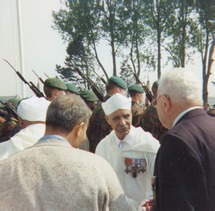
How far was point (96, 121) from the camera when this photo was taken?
5.48m

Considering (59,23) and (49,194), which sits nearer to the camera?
(49,194)

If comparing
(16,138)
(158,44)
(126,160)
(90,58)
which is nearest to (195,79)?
(126,160)

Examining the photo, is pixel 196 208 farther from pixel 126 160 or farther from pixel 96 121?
pixel 96 121

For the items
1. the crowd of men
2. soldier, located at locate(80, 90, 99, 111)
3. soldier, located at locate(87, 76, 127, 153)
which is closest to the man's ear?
the crowd of men

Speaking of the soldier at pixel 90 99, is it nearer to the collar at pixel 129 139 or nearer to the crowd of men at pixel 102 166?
the collar at pixel 129 139

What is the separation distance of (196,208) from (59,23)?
110ft

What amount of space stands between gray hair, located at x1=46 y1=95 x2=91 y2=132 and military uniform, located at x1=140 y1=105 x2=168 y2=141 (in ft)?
8.75

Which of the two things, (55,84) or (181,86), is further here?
(55,84)

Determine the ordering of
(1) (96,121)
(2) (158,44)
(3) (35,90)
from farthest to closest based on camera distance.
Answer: (2) (158,44)
(3) (35,90)
(1) (96,121)

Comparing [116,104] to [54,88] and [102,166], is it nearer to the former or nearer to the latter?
[102,166]

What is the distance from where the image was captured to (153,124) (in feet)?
16.4

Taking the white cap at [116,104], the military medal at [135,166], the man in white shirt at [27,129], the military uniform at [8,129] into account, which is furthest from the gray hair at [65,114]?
the military uniform at [8,129]

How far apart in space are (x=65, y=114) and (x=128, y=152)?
4.48 feet

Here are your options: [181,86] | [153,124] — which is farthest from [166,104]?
[153,124]
